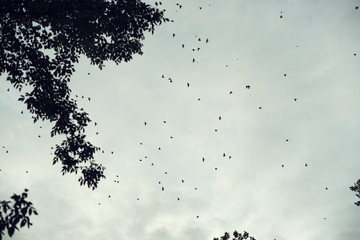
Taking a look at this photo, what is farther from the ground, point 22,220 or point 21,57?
point 21,57

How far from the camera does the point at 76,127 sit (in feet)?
29.0

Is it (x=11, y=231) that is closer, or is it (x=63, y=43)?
(x=11, y=231)

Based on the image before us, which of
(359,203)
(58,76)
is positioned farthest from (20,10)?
(359,203)

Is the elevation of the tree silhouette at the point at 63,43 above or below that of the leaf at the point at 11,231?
above

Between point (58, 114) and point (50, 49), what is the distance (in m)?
2.41

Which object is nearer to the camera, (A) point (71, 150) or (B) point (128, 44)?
(A) point (71, 150)

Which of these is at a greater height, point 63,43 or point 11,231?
point 63,43

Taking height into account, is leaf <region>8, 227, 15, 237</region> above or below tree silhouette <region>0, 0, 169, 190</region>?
below

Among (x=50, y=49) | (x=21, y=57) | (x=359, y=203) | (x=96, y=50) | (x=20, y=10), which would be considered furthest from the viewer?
(x=359, y=203)

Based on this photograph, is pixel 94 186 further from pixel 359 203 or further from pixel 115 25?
pixel 359 203

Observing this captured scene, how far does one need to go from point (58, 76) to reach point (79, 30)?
70.8 inches

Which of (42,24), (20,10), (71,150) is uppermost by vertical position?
(42,24)

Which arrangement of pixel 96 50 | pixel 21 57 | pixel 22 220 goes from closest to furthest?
1. pixel 22 220
2. pixel 21 57
3. pixel 96 50

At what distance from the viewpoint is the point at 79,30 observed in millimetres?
8438
